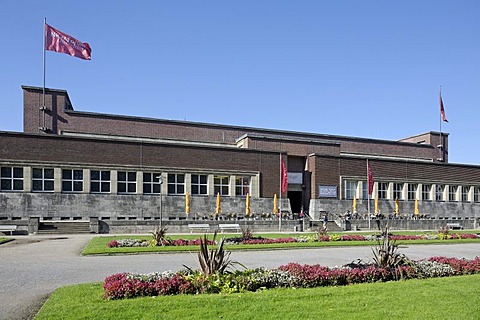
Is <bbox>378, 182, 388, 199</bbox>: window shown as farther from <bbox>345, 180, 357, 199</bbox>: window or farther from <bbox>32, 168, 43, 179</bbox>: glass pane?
<bbox>32, 168, 43, 179</bbox>: glass pane

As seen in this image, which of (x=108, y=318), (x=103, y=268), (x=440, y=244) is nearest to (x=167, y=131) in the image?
(x=440, y=244)

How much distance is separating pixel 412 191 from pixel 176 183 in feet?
95.4

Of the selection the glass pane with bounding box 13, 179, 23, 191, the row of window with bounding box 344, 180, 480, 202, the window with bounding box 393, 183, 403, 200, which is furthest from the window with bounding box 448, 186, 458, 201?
the glass pane with bounding box 13, 179, 23, 191

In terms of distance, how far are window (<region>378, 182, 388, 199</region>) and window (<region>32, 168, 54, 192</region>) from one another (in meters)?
34.6

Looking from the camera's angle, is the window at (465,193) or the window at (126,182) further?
the window at (465,193)

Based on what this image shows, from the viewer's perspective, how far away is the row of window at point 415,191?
47781 mm

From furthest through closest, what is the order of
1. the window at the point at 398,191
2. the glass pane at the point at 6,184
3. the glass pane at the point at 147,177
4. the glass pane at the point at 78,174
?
the window at the point at 398,191, the glass pane at the point at 147,177, the glass pane at the point at 78,174, the glass pane at the point at 6,184

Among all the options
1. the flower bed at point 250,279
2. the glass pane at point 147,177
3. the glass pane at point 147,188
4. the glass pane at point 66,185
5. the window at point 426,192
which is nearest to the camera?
the flower bed at point 250,279

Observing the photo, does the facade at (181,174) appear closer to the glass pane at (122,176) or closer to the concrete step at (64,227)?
the glass pane at (122,176)

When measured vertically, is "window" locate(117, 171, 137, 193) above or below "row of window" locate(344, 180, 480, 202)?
above

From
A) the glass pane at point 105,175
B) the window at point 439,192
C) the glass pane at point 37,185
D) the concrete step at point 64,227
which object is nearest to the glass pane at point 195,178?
the glass pane at point 105,175

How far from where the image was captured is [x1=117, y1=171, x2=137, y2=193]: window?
1483 inches

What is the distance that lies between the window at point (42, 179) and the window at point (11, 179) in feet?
3.33

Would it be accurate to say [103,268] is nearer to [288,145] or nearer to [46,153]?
[46,153]
